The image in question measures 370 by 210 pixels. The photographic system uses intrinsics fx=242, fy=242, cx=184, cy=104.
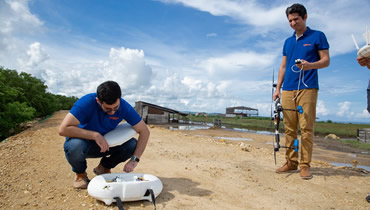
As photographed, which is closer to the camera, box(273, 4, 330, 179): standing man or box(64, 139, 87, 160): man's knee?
box(64, 139, 87, 160): man's knee

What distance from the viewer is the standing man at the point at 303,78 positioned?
398 cm

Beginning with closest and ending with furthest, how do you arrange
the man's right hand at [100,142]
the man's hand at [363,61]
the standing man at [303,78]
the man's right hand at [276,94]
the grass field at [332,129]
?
1. the man's right hand at [100,142]
2. the man's hand at [363,61]
3. the standing man at [303,78]
4. the man's right hand at [276,94]
5. the grass field at [332,129]

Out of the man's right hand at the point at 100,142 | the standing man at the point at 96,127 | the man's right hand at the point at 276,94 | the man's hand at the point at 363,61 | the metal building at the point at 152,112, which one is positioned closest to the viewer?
the standing man at the point at 96,127

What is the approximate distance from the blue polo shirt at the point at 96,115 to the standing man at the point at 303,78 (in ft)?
8.91

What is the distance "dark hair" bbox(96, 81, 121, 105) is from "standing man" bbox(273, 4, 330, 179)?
2.83m

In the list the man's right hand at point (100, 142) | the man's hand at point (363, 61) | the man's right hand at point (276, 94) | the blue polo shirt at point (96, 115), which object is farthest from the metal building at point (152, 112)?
the man's hand at point (363, 61)

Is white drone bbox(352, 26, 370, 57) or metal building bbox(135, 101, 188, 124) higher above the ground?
white drone bbox(352, 26, 370, 57)

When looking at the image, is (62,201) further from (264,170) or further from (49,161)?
(264,170)

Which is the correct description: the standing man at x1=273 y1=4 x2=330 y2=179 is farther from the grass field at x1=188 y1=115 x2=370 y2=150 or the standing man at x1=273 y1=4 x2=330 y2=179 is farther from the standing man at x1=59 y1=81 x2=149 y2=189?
the grass field at x1=188 y1=115 x2=370 y2=150

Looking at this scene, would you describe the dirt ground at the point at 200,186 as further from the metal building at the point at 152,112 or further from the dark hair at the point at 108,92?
the metal building at the point at 152,112

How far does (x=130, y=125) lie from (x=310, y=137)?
116 inches

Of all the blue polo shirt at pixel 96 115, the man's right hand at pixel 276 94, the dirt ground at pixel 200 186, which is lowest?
the dirt ground at pixel 200 186

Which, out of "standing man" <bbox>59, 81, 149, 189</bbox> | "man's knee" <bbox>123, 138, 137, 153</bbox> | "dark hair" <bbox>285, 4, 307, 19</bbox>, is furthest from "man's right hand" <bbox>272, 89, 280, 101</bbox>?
"man's knee" <bbox>123, 138, 137, 153</bbox>

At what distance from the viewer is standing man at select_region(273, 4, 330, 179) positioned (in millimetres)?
3984
